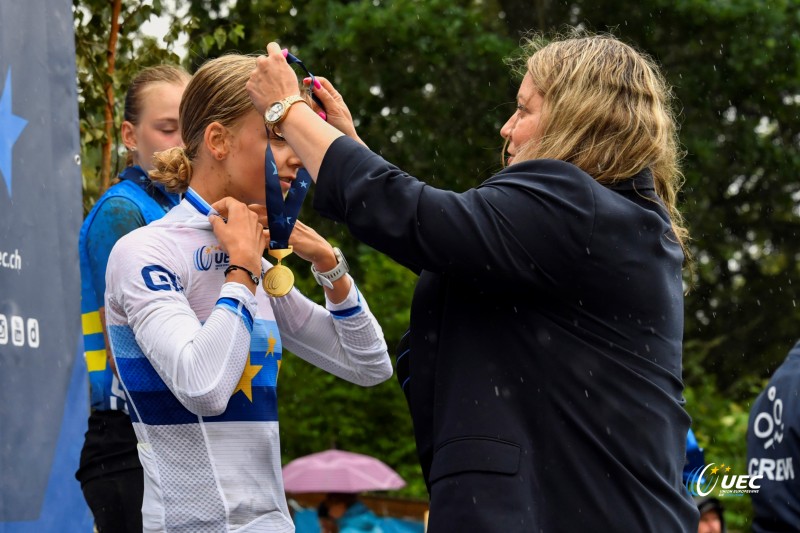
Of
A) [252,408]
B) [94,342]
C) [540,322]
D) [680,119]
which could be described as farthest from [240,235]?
[680,119]

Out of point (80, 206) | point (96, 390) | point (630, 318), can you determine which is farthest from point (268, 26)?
point (630, 318)

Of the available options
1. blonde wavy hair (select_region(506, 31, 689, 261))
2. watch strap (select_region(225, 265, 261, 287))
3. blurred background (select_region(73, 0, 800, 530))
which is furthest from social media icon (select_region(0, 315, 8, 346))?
blurred background (select_region(73, 0, 800, 530))

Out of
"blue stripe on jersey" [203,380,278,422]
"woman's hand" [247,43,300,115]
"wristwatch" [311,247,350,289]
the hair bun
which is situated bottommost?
"blue stripe on jersey" [203,380,278,422]

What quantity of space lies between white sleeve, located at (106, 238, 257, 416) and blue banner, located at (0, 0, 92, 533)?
1481mm

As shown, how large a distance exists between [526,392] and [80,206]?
2567 mm

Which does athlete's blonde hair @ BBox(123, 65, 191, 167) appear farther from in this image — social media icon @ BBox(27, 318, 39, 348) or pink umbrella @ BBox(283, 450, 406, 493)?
pink umbrella @ BBox(283, 450, 406, 493)

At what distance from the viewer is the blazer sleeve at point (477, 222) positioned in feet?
8.36

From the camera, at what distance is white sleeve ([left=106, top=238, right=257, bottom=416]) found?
2654mm

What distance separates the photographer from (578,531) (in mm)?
2531

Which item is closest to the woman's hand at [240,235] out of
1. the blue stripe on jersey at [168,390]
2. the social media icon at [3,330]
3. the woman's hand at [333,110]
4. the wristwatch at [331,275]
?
the blue stripe on jersey at [168,390]

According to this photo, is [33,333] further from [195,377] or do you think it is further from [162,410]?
[195,377]

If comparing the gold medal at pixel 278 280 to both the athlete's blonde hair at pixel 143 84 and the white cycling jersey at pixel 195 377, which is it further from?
the athlete's blonde hair at pixel 143 84

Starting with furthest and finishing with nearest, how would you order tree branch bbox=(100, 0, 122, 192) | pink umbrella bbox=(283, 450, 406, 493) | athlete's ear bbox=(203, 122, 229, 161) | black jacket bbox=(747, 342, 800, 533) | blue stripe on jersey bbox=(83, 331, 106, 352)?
pink umbrella bbox=(283, 450, 406, 493)
tree branch bbox=(100, 0, 122, 192)
black jacket bbox=(747, 342, 800, 533)
blue stripe on jersey bbox=(83, 331, 106, 352)
athlete's ear bbox=(203, 122, 229, 161)

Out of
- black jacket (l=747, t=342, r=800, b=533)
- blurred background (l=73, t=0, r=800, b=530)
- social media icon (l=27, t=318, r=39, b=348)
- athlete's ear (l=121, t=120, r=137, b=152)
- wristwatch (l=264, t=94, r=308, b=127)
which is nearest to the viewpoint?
wristwatch (l=264, t=94, r=308, b=127)
